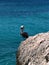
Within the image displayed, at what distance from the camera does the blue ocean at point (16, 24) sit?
39.0ft

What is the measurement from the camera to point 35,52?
17.0 feet

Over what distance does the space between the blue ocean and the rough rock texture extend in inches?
187

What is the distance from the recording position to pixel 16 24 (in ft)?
57.8

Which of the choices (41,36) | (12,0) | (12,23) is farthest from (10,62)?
(12,0)

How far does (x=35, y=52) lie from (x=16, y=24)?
1250 cm

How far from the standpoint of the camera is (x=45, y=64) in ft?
15.0

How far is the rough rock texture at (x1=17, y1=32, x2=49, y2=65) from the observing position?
484cm

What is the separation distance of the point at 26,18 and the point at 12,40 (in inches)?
231

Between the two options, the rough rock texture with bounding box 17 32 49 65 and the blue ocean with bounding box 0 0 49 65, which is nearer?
the rough rock texture with bounding box 17 32 49 65

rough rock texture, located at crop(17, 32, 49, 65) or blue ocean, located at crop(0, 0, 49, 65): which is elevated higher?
rough rock texture, located at crop(17, 32, 49, 65)

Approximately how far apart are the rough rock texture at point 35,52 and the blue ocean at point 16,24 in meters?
4.76

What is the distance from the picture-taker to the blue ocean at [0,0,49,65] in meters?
11.9

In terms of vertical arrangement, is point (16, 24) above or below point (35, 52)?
below

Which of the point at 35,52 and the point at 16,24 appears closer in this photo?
the point at 35,52
